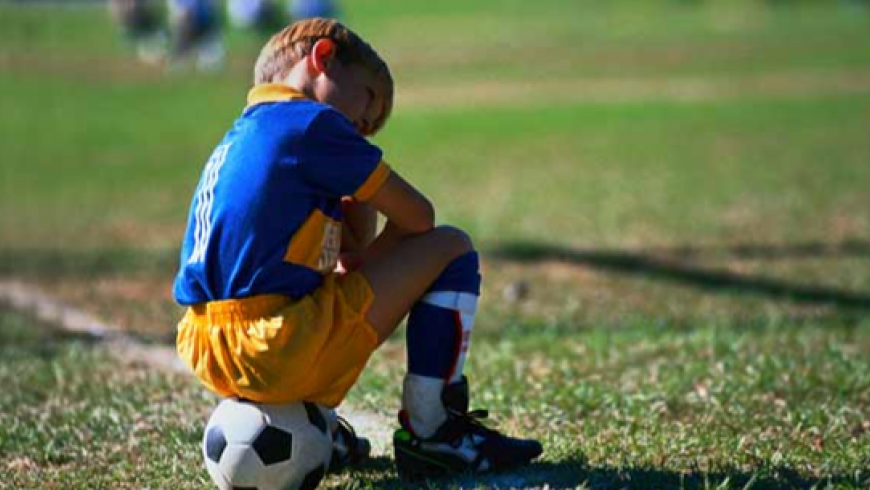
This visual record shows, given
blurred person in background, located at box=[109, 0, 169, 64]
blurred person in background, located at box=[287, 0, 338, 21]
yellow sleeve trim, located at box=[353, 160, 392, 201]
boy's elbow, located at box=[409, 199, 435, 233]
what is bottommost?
blurred person in background, located at box=[109, 0, 169, 64]

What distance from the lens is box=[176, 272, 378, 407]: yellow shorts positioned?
417 centimetres

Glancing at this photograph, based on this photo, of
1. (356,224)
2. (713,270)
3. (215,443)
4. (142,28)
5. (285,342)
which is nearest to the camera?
(285,342)

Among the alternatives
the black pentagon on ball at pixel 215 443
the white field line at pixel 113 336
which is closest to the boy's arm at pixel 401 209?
the black pentagon on ball at pixel 215 443

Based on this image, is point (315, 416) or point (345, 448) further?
point (345, 448)

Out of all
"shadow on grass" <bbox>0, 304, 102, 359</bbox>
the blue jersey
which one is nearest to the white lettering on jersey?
the blue jersey

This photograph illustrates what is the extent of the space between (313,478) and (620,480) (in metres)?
0.91

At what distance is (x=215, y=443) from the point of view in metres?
4.29

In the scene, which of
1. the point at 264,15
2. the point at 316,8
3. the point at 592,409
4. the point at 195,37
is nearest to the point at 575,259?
the point at 592,409

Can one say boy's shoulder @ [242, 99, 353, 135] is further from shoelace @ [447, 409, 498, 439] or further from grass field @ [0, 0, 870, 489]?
grass field @ [0, 0, 870, 489]

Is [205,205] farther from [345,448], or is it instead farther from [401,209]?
[345,448]

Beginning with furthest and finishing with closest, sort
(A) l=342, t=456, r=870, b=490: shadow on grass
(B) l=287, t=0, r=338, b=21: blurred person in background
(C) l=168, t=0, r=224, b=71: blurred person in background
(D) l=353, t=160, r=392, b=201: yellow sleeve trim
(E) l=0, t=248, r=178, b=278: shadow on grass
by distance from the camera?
(C) l=168, t=0, r=224, b=71: blurred person in background
(B) l=287, t=0, r=338, b=21: blurred person in background
(E) l=0, t=248, r=178, b=278: shadow on grass
(A) l=342, t=456, r=870, b=490: shadow on grass
(D) l=353, t=160, r=392, b=201: yellow sleeve trim

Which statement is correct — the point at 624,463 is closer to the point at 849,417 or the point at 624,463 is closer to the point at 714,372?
the point at 849,417

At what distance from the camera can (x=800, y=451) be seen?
490 centimetres

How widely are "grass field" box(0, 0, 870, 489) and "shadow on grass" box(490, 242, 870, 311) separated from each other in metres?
0.03
